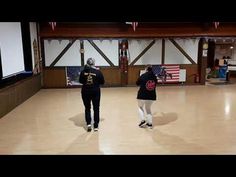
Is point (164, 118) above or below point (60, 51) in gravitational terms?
below

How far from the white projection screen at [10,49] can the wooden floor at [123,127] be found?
3.85ft

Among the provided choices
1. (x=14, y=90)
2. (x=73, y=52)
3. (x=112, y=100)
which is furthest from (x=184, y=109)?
(x=73, y=52)

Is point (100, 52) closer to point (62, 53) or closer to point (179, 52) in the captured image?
point (62, 53)

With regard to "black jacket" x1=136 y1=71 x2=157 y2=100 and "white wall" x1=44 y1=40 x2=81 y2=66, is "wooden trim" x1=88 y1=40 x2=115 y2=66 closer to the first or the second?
"white wall" x1=44 y1=40 x2=81 y2=66

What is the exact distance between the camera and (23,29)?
28.5 feet

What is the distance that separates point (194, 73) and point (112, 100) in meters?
4.92

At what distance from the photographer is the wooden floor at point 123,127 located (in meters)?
4.36

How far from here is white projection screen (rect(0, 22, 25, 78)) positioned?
633cm

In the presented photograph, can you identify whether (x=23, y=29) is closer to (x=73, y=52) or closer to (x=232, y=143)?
(x=73, y=52)

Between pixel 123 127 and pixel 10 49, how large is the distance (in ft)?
12.6

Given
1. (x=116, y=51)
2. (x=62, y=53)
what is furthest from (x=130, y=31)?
(x=62, y=53)

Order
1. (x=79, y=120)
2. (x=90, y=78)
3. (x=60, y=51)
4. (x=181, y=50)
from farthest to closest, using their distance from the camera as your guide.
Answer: (x=181, y=50), (x=60, y=51), (x=79, y=120), (x=90, y=78)

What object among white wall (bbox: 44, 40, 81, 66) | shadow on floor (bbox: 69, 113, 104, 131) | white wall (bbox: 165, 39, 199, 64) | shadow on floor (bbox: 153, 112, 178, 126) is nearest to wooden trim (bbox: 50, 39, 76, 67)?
white wall (bbox: 44, 40, 81, 66)

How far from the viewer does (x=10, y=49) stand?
6.80 metres
